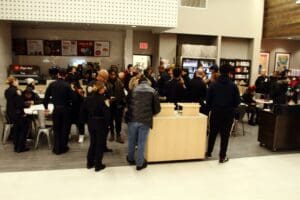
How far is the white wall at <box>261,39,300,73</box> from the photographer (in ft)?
49.4

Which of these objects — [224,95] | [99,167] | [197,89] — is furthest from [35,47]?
[224,95]

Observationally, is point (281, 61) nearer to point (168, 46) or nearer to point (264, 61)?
point (264, 61)

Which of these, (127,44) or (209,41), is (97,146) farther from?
(209,41)

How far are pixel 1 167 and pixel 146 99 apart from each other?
2708 mm

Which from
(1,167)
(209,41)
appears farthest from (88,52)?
(1,167)

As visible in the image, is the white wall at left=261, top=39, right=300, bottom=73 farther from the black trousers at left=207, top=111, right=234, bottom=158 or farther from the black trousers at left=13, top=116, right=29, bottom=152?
the black trousers at left=13, top=116, right=29, bottom=152

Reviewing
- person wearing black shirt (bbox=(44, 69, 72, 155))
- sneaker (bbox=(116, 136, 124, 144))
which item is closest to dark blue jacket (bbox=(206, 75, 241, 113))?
sneaker (bbox=(116, 136, 124, 144))

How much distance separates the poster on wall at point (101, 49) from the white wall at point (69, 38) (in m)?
0.17

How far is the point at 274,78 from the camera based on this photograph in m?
9.38

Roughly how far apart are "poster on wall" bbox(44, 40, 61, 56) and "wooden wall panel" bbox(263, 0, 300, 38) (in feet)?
30.6

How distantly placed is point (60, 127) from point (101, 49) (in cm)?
732

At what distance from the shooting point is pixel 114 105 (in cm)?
643

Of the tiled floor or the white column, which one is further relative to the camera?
the white column

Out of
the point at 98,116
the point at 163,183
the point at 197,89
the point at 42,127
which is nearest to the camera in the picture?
the point at 163,183
